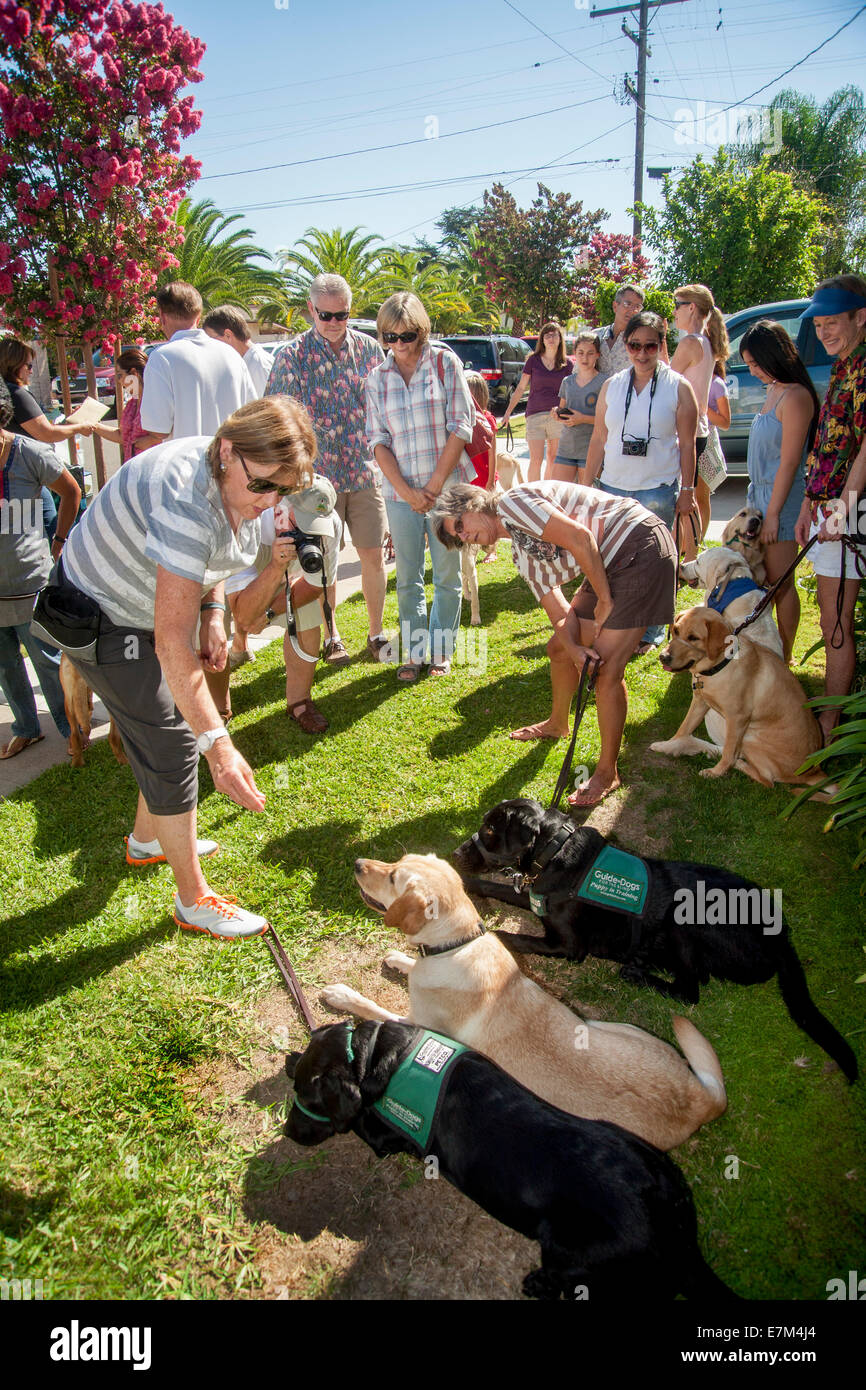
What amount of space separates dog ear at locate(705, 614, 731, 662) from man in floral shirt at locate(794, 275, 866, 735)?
617mm

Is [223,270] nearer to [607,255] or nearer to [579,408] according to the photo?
[607,255]

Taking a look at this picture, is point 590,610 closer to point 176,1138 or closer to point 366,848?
point 366,848

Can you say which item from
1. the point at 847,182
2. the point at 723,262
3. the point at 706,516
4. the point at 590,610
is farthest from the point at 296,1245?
the point at 847,182

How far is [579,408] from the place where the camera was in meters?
6.80

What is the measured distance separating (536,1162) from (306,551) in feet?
10.9

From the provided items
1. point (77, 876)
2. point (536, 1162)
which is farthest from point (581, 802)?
point (77, 876)

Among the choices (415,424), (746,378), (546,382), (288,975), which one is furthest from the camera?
(746,378)

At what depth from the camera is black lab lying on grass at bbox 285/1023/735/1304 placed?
71.2 inches

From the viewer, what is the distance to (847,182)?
34438mm

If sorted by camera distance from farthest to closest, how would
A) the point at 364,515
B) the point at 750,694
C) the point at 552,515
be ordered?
1. the point at 364,515
2. the point at 750,694
3. the point at 552,515

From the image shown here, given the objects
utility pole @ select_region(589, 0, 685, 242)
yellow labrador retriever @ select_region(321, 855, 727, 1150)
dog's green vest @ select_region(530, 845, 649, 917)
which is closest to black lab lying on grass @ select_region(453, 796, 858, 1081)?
dog's green vest @ select_region(530, 845, 649, 917)

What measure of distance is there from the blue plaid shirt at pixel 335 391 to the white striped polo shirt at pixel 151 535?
8.51ft

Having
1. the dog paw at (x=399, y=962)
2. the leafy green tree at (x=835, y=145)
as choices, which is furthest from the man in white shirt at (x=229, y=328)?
the leafy green tree at (x=835, y=145)

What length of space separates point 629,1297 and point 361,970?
154 cm
